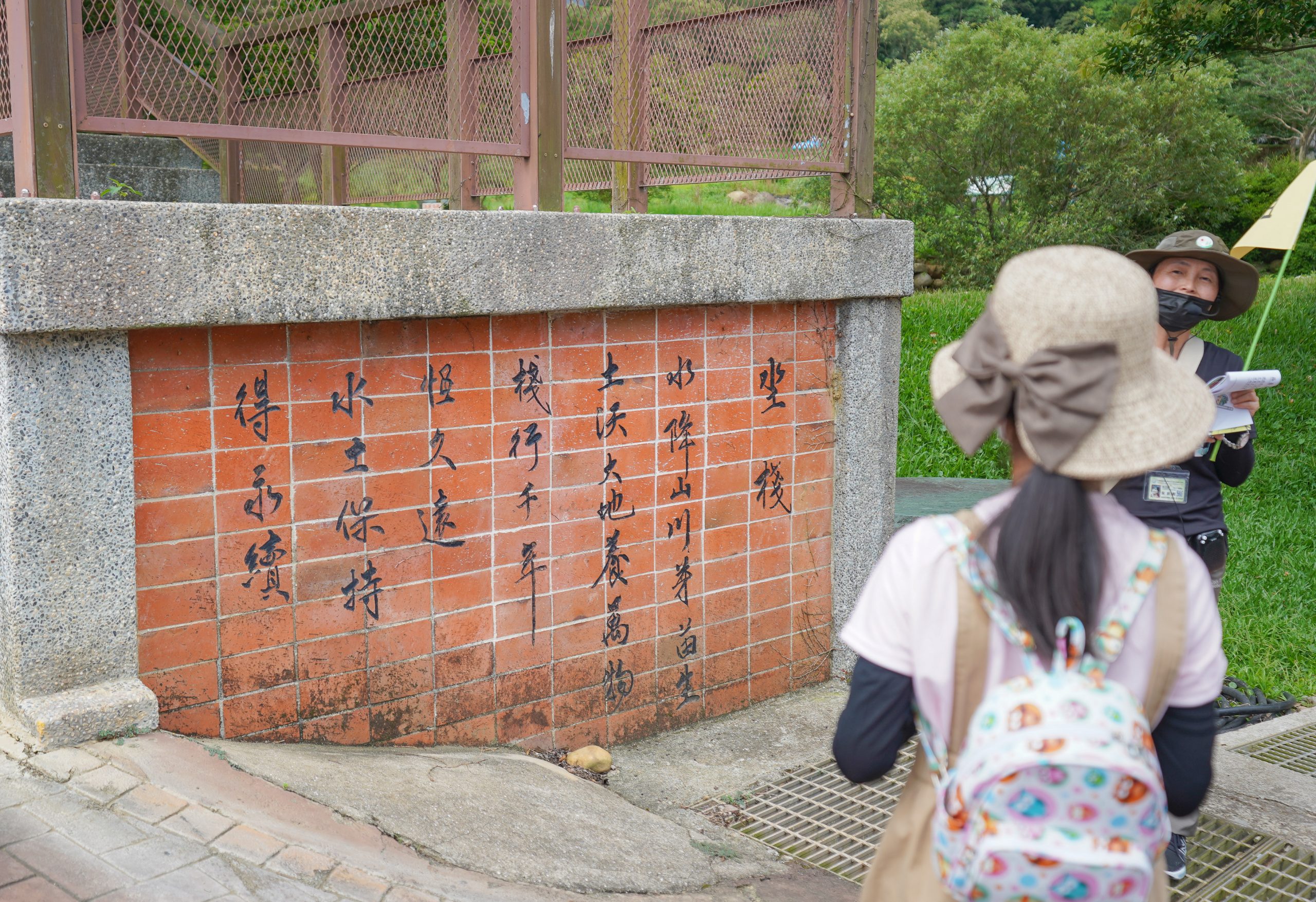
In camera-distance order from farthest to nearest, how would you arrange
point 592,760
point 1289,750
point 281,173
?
point 281,173 < point 1289,750 < point 592,760

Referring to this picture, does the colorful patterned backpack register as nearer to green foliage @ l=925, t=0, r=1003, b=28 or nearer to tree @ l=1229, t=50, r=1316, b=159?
tree @ l=1229, t=50, r=1316, b=159

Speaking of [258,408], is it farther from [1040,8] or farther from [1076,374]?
[1040,8]

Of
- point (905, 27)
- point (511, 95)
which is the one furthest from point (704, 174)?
point (905, 27)

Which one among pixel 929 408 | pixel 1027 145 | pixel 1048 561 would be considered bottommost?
pixel 929 408

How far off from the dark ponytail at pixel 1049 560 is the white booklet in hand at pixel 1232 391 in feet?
6.81

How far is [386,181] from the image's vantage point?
220 inches

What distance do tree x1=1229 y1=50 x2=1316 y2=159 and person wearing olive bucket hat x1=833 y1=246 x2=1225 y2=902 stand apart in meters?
26.0

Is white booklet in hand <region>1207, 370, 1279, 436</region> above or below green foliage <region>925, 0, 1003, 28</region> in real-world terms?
below

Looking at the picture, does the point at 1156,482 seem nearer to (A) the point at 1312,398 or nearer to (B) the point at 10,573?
(B) the point at 10,573

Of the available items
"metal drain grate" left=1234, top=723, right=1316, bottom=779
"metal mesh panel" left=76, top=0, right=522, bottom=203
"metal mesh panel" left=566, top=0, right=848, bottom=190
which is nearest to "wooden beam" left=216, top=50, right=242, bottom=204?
"metal mesh panel" left=76, top=0, right=522, bottom=203

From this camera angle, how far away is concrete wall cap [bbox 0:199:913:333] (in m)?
3.02

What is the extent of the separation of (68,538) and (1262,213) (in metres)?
20.4

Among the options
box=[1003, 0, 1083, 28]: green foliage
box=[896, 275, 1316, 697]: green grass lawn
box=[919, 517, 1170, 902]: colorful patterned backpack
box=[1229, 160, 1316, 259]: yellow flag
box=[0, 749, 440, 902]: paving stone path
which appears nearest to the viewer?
box=[919, 517, 1170, 902]: colorful patterned backpack

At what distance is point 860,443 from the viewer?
17.4 ft
